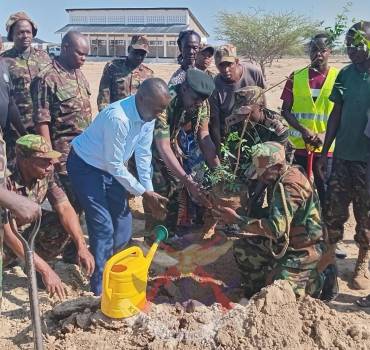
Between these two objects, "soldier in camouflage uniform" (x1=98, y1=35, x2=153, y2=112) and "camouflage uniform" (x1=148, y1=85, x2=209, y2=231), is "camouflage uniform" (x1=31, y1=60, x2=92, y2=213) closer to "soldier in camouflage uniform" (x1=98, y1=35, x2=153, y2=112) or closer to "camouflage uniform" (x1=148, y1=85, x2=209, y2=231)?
"camouflage uniform" (x1=148, y1=85, x2=209, y2=231)

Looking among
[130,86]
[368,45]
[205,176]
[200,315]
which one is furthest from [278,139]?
[130,86]

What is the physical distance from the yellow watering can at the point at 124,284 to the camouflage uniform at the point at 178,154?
5.54 feet

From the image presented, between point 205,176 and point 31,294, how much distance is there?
240cm

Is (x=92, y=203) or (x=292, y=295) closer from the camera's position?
(x=292, y=295)

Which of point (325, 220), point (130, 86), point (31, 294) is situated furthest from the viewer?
point (130, 86)

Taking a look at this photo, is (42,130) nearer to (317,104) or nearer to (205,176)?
(205,176)

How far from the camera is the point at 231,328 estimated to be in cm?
336

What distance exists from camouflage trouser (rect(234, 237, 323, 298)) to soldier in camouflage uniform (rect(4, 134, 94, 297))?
4.11ft

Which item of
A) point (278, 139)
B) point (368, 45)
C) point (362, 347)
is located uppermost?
point (368, 45)

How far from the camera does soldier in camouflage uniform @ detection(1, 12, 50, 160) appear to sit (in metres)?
5.70

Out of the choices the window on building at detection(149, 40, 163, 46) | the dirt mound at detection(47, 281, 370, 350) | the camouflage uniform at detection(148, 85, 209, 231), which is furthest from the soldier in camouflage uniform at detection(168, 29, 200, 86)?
the window on building at detection(149, 40, 163, 46)

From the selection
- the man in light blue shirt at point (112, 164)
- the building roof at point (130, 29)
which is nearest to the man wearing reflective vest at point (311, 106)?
the man in light blue shirt at point (112, 164)

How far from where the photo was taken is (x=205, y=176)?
4.99 meters

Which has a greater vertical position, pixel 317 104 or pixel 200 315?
pixel 317 104
